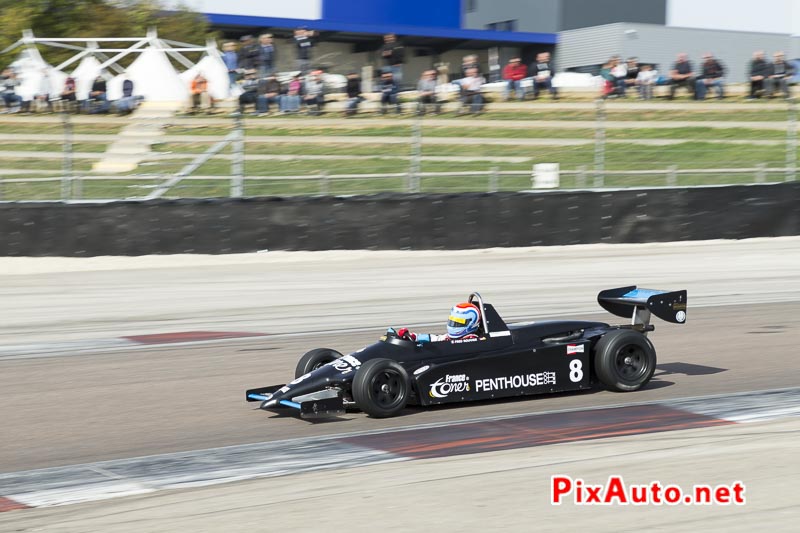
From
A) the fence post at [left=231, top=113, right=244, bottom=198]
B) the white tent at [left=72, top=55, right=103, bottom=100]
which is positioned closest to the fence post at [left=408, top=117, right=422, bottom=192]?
the fence post at [left=231, top=113, right=244, bottom=198]

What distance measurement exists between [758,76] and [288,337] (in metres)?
15.7

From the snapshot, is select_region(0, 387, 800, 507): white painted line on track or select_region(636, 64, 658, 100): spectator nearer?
select_region(0, 387, 800, 507): white painted line on track

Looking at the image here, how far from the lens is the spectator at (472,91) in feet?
69.9

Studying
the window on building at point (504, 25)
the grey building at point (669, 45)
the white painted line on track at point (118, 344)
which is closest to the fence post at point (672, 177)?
the white painted line on track at point (118, 344)

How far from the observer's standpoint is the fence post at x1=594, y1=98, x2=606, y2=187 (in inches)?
727

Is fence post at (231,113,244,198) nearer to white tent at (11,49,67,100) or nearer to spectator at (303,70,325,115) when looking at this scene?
spectator at (303,70,325,115)

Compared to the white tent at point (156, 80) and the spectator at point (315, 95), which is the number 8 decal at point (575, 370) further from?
the white tent at point (156, 80)

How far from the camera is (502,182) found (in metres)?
18.4

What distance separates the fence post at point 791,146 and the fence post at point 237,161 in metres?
9.08

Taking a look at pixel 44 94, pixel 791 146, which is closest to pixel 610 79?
pixel 791 146

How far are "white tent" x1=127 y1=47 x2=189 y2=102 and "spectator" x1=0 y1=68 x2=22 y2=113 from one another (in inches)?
100

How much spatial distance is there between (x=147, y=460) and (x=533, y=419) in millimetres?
2491

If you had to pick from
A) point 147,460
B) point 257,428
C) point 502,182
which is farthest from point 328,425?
point 502,182

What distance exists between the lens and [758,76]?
A: 23844 mm
